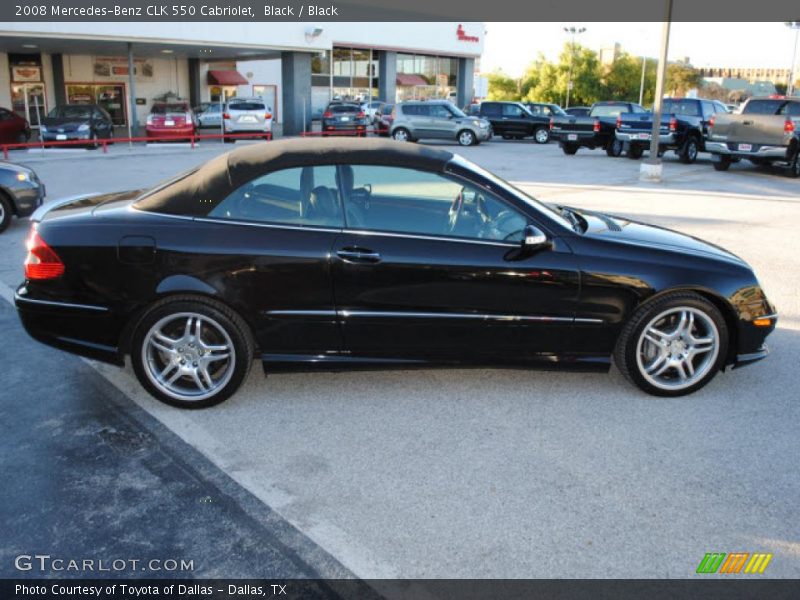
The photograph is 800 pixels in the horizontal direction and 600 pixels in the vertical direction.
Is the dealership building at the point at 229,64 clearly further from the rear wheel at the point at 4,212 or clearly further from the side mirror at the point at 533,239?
the side mirror at the point at 533,239

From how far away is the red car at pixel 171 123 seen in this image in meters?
26.4

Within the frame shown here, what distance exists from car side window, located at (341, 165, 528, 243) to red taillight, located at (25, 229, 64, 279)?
1.78 meters

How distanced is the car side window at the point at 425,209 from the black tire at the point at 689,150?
62.5ft

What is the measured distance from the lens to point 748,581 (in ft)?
9.66

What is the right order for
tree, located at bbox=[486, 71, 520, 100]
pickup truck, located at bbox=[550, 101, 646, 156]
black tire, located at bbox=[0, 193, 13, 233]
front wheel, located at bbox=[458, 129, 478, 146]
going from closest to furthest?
black tire, located at bbox=[0, 193, 13, 233]
pickup truck, located at bbox=[550, 101, 646, 156]
front wheel, located at bbox=[458, 129, 478, 146]
tree, located at bbox=[486, 71, 520, 100]

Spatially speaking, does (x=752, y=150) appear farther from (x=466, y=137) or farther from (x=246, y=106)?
(x=246, y=106)

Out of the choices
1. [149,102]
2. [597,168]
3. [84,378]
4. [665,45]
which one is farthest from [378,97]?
[84,378]

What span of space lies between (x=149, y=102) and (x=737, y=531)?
42.0m

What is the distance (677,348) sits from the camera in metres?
4.64

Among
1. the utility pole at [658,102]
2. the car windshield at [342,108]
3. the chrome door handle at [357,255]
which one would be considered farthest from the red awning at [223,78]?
the chrome door handle at [357,255]

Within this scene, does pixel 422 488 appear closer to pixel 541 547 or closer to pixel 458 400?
pixel 541 547

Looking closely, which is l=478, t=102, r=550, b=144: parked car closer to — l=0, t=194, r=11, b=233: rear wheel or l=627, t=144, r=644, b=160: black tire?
l=627, t=144, r=644, b=160: black tire

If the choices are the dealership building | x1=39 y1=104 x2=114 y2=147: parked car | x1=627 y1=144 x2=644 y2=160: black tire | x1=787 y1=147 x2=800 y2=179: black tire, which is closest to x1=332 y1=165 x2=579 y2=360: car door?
x1=787 y1=147 x2=800 y2=179: black tire

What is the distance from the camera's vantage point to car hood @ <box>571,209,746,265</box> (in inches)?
185
